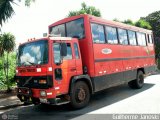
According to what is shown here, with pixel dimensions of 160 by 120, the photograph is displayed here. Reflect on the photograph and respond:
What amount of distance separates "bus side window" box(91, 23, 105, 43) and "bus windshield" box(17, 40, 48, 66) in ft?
7.38

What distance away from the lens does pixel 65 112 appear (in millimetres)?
8211

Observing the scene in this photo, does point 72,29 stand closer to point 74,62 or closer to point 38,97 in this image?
point 74,62

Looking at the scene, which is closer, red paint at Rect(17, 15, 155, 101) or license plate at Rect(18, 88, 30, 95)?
red paint at Rect(17, 15, 155, 101)

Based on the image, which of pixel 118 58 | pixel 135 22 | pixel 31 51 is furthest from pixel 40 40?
pixel 135 22

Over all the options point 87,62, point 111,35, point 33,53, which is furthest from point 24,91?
point 111,35

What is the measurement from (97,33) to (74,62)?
1777mm

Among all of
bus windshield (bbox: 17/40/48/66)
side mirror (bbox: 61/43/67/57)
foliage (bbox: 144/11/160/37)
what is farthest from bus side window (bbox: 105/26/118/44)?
foliage (bbox: 144/11/160/37)

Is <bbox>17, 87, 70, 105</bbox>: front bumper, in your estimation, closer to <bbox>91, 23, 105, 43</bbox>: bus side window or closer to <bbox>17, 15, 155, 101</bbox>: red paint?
<bbox>17, 15, 155, 101</bbox>: red paint

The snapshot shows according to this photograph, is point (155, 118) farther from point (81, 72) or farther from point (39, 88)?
point (39, 88)

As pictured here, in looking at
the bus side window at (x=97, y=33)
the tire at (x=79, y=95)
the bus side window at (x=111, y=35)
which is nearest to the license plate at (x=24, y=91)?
the tire at (x=79, y=95)

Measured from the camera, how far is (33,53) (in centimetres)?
789

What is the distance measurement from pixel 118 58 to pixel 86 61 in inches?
95.5

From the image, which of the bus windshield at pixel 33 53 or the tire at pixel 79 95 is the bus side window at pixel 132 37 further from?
the bus windshield at pixel 33 53

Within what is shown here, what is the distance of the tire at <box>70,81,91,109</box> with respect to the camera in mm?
8156
